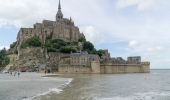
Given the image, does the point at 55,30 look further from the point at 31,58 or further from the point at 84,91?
the point at 84,91

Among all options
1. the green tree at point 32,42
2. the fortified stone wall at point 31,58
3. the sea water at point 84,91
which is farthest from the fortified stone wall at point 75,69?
the sea water at point 84,91

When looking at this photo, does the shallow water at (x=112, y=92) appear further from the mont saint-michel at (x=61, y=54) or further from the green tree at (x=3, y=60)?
the green tree at (x=3, y=60)

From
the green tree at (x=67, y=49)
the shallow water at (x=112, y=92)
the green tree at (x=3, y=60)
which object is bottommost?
the shallow water at (x=112, y=92)

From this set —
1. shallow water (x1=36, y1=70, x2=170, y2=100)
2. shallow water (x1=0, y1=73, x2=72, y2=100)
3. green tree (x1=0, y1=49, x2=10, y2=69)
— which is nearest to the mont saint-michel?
green tree (x1=0, y1=49, x2=10, y2=69)

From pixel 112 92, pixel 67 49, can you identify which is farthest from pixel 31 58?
pixel 112 92

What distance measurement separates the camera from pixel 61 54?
122m

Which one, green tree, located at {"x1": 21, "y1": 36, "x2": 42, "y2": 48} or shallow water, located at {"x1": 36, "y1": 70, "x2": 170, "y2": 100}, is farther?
green tree, located at {"x1": 21, "y1": 36, "x2": 42, "y2": 48}

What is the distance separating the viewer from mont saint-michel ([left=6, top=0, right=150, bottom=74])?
112 metres

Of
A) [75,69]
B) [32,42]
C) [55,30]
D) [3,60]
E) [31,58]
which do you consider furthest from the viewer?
[3,60]

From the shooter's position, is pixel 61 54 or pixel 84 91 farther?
pixel 61 54

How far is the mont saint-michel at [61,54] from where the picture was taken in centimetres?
11162

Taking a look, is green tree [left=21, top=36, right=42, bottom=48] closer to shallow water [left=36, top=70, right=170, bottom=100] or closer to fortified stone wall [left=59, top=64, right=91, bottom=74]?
fortified stone wall [left=59, top=64, right=91, bottom=74]

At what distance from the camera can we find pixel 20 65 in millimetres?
127875

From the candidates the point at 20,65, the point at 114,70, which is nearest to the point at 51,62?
the point at 20,65
